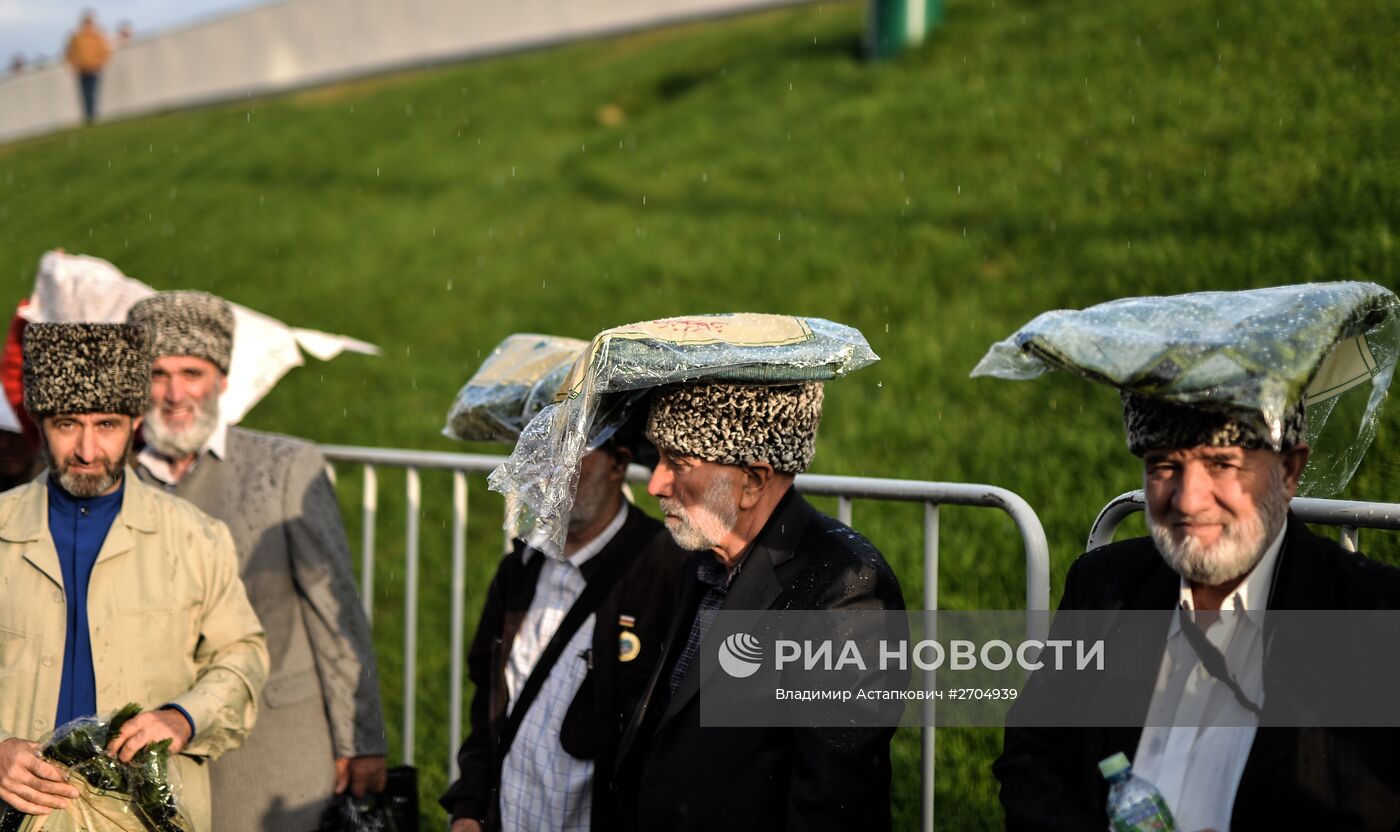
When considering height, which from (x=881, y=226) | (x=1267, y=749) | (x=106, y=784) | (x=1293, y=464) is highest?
(x=881, y=226)

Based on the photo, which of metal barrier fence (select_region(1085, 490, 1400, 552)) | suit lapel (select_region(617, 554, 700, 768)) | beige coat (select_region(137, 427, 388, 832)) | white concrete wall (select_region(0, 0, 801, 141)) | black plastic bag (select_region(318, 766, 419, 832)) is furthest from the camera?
white concrete wall (select_region(0, 0, 801, 141))

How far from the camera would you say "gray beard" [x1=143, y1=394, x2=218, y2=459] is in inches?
184

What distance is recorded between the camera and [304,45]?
29.9 meters

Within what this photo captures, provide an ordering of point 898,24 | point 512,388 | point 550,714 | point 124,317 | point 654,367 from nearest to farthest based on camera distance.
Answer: point 654,367 → point 550,714 → point 512,388 → point 124,317 → point 898,24

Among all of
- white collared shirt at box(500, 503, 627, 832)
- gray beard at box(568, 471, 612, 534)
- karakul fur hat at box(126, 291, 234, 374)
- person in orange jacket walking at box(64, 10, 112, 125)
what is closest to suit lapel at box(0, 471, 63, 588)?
karakul fur hat at box(126, 291, 234, 374)

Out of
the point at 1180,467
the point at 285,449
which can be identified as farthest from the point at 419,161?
the point at 1180,467

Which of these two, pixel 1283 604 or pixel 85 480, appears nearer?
pixel 1283 604

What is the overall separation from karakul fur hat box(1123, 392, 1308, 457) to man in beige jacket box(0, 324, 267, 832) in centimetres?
→ 259

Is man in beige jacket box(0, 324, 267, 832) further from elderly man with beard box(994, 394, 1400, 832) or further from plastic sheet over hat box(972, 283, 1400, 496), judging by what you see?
plastic sheet over hat box(972, 283, 1400, 496)

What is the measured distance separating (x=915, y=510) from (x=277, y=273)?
10477mm

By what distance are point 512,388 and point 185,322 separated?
4.57 feet

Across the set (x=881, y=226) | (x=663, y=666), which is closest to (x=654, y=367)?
(x=663, y=666)

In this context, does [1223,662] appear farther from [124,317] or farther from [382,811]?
[124,317]

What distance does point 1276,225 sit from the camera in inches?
Result: 311
